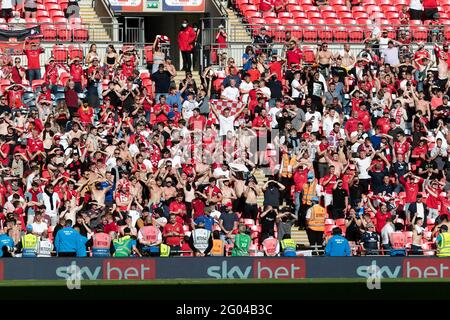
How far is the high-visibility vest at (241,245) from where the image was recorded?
27.7 meters

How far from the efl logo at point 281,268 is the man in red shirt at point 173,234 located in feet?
6.03

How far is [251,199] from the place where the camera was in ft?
96.8

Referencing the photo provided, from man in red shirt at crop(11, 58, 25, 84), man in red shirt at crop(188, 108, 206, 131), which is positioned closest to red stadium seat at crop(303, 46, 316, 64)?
man in red shirt at crop(188, 108, 206, 131)

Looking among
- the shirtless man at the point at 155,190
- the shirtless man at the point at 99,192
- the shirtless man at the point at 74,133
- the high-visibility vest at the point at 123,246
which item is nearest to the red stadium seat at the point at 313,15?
the shirtless man at the point at 74,133

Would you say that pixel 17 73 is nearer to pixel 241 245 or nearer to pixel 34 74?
pixel 34 74

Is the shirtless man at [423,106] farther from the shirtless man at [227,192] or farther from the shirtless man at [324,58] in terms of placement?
the shirtless man at [227,192]

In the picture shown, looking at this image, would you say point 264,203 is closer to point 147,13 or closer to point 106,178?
point 106,178

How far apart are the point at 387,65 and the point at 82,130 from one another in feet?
23.1

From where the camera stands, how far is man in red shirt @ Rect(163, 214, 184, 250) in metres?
27.8

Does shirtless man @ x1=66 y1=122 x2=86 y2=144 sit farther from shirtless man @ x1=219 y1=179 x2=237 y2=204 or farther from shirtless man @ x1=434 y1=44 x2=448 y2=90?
shirtless man @ x1=434 y1=44 x2=448 y2=90

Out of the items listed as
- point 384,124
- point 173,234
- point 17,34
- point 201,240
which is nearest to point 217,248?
point 201,240

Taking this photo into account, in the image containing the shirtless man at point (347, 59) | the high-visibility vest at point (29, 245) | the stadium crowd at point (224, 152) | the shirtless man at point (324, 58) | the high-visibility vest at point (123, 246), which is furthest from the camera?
the shirtless man at point (347, 59)

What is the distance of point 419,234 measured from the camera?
28.8m
